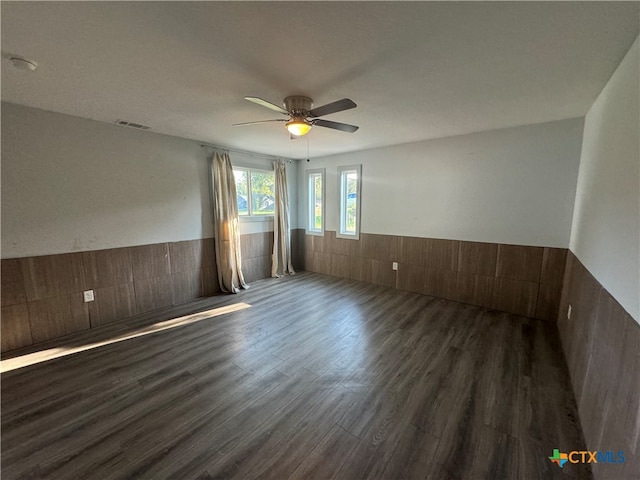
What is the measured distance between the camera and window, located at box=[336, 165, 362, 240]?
5088mm

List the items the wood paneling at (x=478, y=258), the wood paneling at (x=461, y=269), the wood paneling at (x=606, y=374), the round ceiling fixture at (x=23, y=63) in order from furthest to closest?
the wood paneling at (x=478, y=258) < the wood paneling at (x=461, y=269) < the round ceiling fixture at (x=23, y=63) < the wood paneling at (x=606, y=374)

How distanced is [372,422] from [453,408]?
0.63 metres

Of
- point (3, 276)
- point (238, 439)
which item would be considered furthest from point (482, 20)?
point (3, 276)

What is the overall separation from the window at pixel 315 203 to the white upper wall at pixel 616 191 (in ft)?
13.4

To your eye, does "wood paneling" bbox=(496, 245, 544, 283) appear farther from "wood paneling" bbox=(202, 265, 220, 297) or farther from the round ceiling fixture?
the round ceiling fixture

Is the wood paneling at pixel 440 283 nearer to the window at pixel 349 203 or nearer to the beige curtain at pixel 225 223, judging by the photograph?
the window at pixel 349 203

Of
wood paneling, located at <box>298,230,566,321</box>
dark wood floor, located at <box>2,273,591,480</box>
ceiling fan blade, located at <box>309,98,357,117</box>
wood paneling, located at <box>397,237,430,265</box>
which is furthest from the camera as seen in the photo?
wood paneling, located at <box>397,237,430,265</box>

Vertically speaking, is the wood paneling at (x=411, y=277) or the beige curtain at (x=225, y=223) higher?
the beige curtain at (x=225, y=223)

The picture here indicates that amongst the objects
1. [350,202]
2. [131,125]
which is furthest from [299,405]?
[350,202]

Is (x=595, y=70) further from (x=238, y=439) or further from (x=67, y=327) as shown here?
(x=67, y=327)

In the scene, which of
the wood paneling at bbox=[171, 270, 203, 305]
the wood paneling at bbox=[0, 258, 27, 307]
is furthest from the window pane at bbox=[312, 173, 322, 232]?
the wood paneling at bbox=[0, 258, 27, 307]

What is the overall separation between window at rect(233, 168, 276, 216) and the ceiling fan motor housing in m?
2.67

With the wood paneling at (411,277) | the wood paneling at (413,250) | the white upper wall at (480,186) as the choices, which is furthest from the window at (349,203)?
the wood paneling at (411,277)

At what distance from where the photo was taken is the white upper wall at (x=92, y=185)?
2678 millimetres
